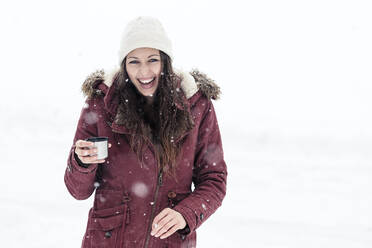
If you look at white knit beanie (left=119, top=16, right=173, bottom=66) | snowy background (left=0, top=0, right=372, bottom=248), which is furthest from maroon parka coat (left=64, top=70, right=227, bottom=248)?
snowy background (left=0, top=0, right=372, bottom=248)

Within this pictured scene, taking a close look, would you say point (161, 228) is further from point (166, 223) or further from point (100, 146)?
point (100, 146)

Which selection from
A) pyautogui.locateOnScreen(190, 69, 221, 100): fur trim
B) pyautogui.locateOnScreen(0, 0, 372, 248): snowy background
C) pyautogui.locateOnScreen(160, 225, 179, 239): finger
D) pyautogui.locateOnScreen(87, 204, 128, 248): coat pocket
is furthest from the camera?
pyautogui.locateOnScreen(0, 0, 372, 248): snowy background

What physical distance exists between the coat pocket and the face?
68cm

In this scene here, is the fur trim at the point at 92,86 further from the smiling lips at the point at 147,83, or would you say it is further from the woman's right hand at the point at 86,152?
the woman's right hand at the point at 86,152

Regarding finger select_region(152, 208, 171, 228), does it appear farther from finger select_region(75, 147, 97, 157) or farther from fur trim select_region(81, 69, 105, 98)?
fur trim select_region(81, 69, 105, 98)

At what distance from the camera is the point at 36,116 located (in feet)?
28.7

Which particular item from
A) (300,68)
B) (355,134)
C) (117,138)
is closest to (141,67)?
(117,138)

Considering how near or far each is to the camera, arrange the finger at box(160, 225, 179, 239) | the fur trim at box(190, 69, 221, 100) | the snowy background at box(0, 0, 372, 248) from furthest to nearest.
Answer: the snowy background at box(0, 0, 372, 248)
the fur trim at box(190, 69, 221, 100)
the finger at box(160, 225, 179, 239)

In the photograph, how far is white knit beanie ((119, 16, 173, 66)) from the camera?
86.7 inches

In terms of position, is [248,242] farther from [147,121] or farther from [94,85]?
[94,85]

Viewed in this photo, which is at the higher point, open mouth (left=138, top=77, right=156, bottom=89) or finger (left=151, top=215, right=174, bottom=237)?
open mouth (left=138, top=77, right=156, bottom=89)

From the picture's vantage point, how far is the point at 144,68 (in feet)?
7.21

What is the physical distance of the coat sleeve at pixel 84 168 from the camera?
202 cm

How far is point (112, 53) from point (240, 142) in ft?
29.0
